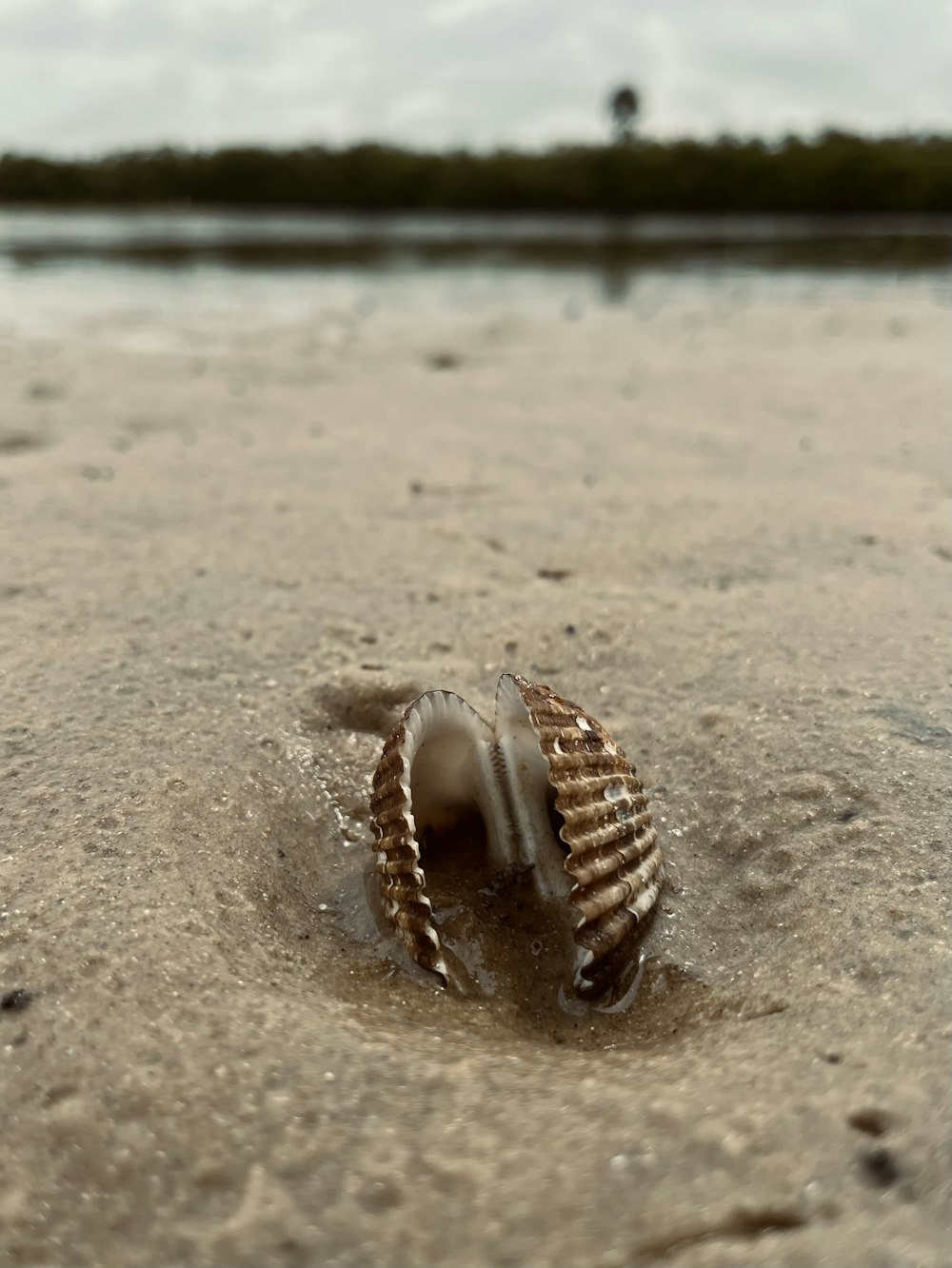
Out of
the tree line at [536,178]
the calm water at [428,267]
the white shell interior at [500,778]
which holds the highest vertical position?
the tree line at [536,178]

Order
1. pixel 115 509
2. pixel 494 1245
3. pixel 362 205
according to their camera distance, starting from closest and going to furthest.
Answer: pixel 494 1245
pixel 115 509
pixel 362 205

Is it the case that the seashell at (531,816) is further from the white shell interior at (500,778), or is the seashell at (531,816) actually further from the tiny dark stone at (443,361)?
the tiny dark stone at (443,361)

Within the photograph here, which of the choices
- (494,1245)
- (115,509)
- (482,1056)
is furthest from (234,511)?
(494,1245)

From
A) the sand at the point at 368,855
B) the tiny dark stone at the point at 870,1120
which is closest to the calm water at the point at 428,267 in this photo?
the sand at the point at 368,855

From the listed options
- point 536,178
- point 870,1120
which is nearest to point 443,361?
point 870,1120

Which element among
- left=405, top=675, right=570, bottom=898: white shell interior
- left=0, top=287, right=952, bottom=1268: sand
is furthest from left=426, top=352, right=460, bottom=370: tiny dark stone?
left=405, top=675, right=570, bottom=898: white shell interior

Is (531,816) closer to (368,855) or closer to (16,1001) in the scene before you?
(368,855)

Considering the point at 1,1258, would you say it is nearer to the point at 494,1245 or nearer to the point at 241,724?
the point at 494,1245
